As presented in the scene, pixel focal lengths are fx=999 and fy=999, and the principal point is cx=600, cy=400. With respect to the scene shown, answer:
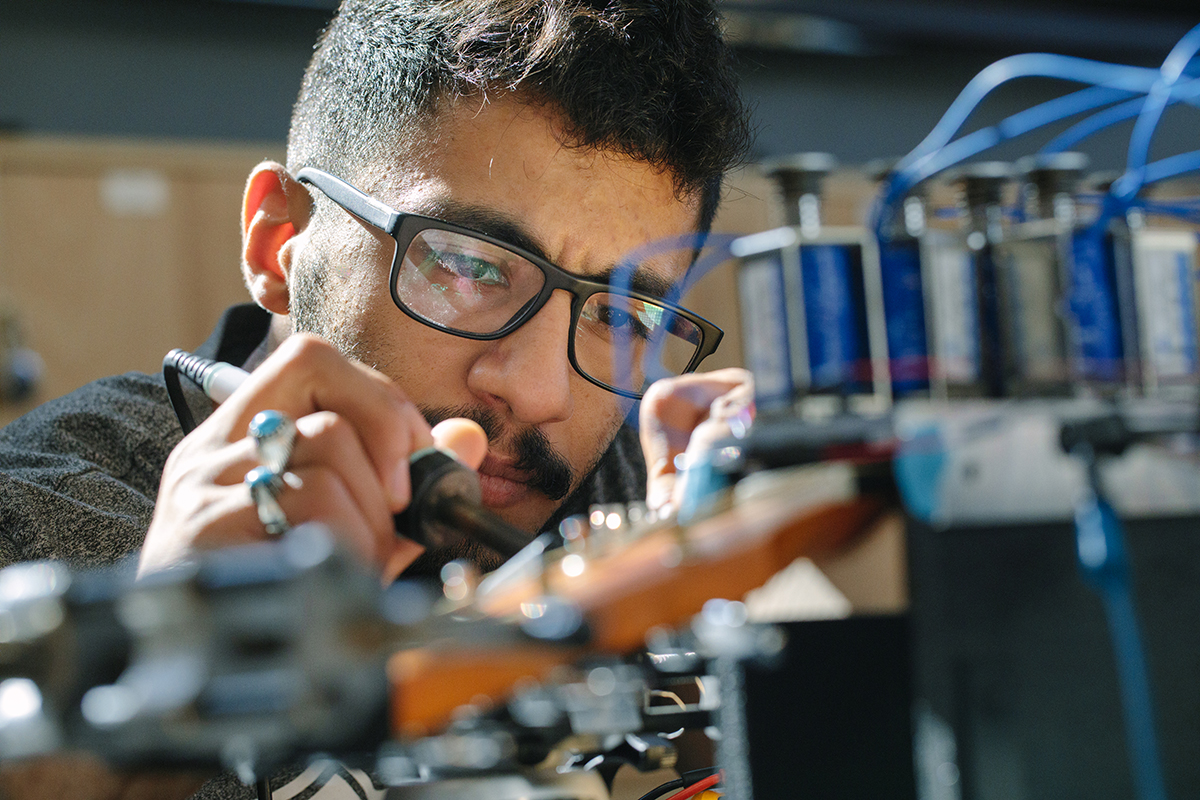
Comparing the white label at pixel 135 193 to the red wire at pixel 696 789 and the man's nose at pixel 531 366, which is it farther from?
the red wire at pixel 696 789

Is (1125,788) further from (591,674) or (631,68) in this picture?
(631,68)

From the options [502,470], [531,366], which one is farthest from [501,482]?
[531,366]

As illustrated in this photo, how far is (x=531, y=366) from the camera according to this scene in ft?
3.19

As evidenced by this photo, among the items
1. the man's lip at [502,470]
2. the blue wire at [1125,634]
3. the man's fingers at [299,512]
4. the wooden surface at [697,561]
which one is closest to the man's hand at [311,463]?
the man's fingers at [299,512]

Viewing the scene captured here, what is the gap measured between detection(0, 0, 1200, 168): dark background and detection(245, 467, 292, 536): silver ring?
207cm

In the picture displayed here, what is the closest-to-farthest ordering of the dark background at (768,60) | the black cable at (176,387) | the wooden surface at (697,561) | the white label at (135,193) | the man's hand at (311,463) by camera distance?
the wooden surface at (697,561) → the man's hand at (311,463) → the black cable at (176,387) → the white label at (135,193) → the dark background at (768,60)

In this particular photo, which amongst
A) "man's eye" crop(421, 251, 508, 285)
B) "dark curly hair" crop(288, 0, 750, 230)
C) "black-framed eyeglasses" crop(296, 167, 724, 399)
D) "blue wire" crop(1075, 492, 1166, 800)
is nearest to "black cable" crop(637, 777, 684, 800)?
"blue wire" crop(1075, 492, 1166, 800)

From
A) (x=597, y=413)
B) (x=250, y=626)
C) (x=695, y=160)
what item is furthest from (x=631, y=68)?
(x=250, y=626)

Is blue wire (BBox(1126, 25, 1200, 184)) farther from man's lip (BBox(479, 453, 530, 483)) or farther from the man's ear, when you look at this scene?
the man's ear

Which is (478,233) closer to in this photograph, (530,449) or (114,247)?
(530,449)

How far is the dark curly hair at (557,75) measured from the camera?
1119 millimetres

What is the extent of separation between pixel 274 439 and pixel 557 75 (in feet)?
2.34

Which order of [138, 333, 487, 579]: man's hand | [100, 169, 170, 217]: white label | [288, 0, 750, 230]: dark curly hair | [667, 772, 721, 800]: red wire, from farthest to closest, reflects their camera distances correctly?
[100, 169, 170, 217]: white label
[288, 0, 750, 230]: dark curly hair
[667, 772, 721, 800]: red wire
[138, 333, 487, 579]: man's hand

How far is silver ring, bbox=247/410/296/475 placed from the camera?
0.52m
